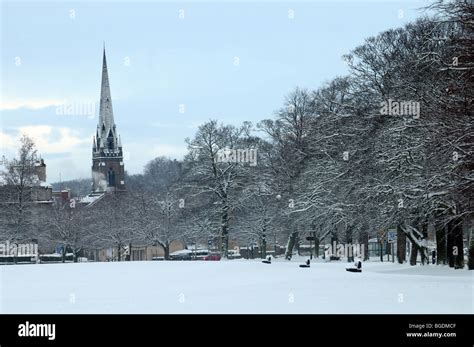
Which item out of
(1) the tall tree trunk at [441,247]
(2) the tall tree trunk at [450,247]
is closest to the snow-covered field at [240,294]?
(2) the tall tree trunk at [450,247]

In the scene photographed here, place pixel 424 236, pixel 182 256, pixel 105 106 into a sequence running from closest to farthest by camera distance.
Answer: pixel 424 236 < pixel 182 256 < pixel 105 106

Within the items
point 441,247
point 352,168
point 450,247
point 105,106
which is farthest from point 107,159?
point 450,247

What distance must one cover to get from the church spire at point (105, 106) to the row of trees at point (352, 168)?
101 feet

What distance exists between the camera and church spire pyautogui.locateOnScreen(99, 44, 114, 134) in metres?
127

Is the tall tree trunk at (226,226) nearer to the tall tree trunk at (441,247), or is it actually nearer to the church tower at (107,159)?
the tall tree trunk at (441,247)

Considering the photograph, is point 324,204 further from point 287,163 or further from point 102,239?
point 102,239

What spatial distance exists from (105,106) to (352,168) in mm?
83872

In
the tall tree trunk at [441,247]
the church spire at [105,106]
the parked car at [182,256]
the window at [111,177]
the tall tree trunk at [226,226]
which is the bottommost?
the parked car at [182,256]

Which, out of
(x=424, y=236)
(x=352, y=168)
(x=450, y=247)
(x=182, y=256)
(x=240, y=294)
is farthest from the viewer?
(x=182, y=256)

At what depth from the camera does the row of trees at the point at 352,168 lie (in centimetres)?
3484

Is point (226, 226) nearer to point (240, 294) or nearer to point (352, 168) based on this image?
point (352, 168)

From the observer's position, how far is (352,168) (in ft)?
179

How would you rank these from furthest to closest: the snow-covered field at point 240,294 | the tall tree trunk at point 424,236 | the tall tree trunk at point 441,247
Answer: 1. the tall tree trunk at point 424,236
2. the tall tree trunk at point 441,247
3. the snow-covered field at point 240,294
